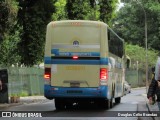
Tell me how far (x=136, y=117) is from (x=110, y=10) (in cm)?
2946

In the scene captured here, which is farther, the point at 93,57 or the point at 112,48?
the point at 112,48

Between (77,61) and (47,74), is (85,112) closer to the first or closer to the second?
(77,61)

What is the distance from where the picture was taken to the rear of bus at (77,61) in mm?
21938

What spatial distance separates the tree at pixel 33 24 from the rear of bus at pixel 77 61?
13.1 metres

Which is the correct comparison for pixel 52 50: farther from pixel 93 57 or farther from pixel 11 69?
pixel 11 69

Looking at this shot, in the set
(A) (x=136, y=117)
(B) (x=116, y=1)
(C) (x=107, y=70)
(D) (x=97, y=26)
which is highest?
(B) (x=116, y=1)

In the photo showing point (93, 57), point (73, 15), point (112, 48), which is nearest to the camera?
point (93, 57)

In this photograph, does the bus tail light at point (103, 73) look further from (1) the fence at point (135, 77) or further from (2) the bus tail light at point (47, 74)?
(1) the fence at point (135, 77)

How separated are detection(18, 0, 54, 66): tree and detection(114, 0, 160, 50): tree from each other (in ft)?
141

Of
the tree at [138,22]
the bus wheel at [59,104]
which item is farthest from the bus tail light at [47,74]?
the tree at [138,22]

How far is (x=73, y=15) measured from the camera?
44.8m

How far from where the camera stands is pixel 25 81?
126ft

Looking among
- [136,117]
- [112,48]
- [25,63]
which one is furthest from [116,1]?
[136,117]

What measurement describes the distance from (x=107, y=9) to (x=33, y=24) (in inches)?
547
